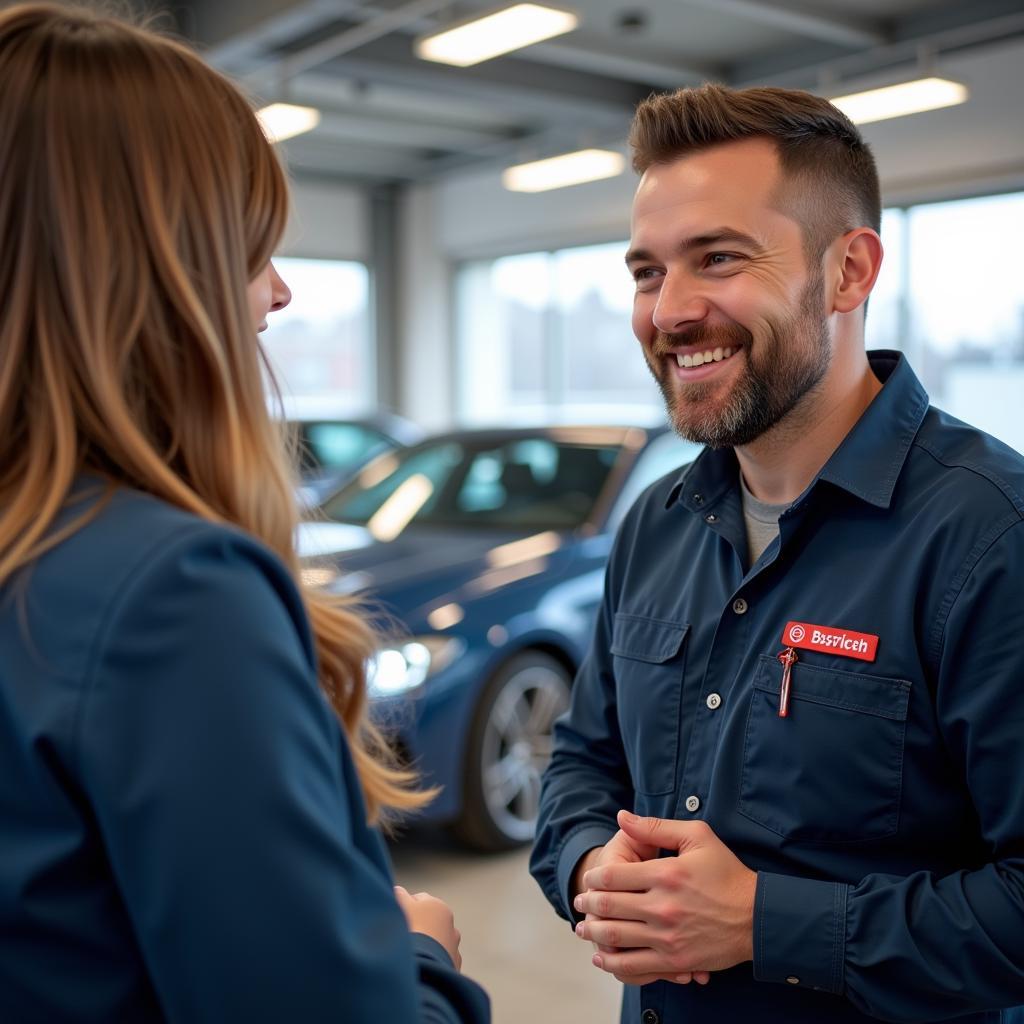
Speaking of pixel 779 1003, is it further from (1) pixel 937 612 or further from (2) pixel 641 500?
(2) pixel 641 500

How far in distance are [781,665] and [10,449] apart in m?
0.96

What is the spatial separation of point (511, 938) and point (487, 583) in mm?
1204

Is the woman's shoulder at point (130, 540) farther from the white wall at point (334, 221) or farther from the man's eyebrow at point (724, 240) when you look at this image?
the white wall at point (334, 221)

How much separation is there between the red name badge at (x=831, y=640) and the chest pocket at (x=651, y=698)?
0.19 metres

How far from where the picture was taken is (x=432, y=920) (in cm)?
106

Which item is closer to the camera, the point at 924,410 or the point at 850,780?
the point at 850,780

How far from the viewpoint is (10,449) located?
847 millimetres

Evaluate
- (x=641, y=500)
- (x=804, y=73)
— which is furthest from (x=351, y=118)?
(x=641, y=500)

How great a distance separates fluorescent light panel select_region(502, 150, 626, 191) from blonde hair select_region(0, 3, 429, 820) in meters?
7.76

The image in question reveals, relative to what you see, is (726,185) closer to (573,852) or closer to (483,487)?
(573,852)

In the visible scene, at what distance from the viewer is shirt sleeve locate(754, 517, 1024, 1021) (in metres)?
1.26

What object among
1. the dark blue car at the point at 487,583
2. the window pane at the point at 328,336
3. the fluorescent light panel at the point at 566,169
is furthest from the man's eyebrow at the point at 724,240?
the window pane at the point at 328,336

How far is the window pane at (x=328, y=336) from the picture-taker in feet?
44.8

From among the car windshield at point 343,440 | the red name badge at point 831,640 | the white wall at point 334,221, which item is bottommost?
the car windshield at point 343,440
